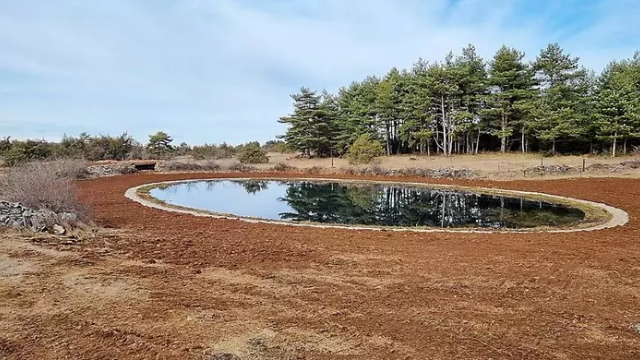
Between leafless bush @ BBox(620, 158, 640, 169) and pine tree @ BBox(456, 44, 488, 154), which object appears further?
pine tree @ BBox(456, 44, 488, 154)

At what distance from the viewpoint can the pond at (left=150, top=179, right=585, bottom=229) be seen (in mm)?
12500

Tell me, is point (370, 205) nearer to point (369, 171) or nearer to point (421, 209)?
point (421, 209)

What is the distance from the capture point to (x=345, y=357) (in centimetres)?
362

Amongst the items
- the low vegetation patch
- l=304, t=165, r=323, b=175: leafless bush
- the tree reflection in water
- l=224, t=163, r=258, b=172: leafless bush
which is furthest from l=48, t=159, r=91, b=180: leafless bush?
l=304, t=165, r=323, b=175: leafless bush

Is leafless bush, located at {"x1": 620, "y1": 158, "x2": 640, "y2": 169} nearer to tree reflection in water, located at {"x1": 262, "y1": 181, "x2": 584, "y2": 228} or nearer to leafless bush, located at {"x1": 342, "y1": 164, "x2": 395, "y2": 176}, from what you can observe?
tree reflection in water, located at {"x1": 262, "y1": 181, "x2": 584, "y2": 228}

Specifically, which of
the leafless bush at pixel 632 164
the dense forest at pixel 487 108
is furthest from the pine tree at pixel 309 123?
the leafless bush at pixel 632 164

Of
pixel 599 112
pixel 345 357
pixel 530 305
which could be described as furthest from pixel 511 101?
pixel 345 357

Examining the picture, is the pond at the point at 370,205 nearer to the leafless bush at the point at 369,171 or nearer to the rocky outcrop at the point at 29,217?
the leafless bush at the point at 369,171

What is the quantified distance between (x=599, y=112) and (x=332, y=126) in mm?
22543

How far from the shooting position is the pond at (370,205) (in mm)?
12500

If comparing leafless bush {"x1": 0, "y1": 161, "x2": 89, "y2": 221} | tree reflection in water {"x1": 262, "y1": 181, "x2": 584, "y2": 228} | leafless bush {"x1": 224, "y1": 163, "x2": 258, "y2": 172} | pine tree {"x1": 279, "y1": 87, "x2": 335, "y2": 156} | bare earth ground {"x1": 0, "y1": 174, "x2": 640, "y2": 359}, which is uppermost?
pine tree {"x1": 279, "y1": 87, "x2": 335, "y2": 156}

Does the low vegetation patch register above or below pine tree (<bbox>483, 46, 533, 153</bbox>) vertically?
below

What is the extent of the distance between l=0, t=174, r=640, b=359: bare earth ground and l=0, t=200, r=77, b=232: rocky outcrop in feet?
1.85

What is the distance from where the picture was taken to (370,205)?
52.3 feet
